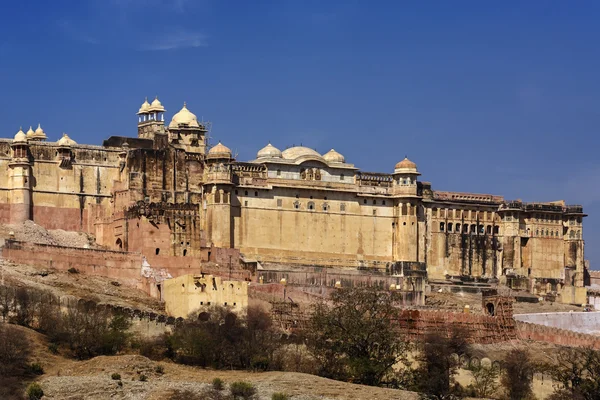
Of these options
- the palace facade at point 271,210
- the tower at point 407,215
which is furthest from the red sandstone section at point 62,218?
the tower at point 407,215

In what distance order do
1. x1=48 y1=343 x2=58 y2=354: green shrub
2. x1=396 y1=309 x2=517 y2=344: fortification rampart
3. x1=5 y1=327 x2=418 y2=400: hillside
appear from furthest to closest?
x1=396 y1=309 x2=517 y2=344: fortification rampart
x1=48 y1=343 x2=58 y2=354: green shrub
x1=5 y1=327 x2=418 y2=400: hillside

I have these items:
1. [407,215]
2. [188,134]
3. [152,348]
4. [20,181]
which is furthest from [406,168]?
[152,348]

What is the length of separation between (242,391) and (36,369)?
28.1 feet

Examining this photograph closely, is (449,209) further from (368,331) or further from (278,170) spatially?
(368,331)

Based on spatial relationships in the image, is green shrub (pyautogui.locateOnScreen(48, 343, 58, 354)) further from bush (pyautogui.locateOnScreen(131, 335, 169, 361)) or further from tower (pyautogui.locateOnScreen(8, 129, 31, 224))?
tower (pyautogui.locateOnScreen(8, 129, 31, 224))

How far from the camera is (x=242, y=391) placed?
6669cm

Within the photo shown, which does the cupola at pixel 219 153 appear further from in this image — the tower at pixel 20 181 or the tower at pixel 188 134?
the tower at pixel 20 181

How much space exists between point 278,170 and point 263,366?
3348 cm

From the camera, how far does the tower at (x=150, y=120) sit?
351 ft

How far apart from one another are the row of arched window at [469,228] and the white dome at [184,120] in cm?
1810

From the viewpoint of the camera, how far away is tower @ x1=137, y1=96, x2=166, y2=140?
351ft

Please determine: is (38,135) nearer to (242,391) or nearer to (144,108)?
(144,108)

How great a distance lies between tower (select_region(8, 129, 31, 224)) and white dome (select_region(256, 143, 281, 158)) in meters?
16.0

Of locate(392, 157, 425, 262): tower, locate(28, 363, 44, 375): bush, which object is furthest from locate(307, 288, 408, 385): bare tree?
locate(392, 157, 425, 262): tower
